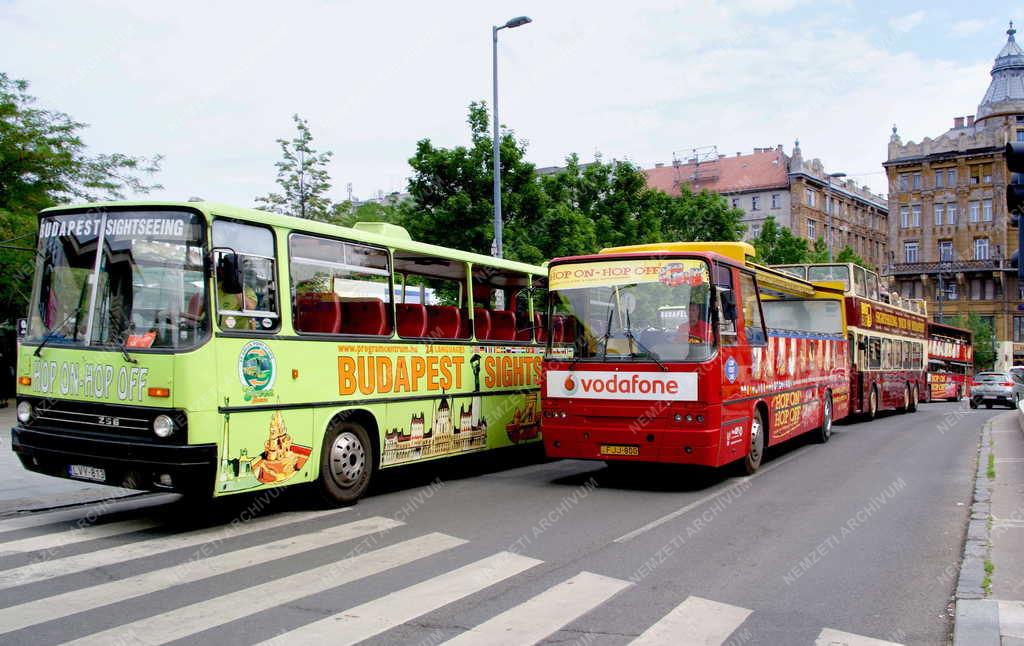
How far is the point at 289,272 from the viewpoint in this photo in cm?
943

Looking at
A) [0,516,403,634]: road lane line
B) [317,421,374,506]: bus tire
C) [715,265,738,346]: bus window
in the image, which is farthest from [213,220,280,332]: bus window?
[715,265,738,346]: bus window

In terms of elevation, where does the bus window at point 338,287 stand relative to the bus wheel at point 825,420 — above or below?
above

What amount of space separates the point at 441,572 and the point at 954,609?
147 inches

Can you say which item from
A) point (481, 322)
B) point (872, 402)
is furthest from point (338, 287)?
point (872, 402)

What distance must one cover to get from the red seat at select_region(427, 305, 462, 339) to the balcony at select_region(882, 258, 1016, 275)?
8952cm

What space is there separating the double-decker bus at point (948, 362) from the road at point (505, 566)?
97.7ft

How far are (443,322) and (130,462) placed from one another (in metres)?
5.04

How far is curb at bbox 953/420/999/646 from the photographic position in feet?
18.4

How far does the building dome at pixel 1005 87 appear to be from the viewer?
303 ft

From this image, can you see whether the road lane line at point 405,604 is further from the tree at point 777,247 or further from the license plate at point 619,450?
the tree at point 777,247

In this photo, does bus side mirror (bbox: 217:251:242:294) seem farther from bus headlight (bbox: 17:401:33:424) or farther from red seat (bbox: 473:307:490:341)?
red seat (bbox: 473:307:490:341)

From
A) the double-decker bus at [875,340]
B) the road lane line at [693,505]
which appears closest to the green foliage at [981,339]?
the double-decker bus at [875,340]

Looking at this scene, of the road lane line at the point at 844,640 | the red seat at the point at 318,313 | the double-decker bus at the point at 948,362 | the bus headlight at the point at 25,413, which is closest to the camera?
the road lane line at the point at 844,640

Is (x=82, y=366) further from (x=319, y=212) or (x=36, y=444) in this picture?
(x=319, y=212)
